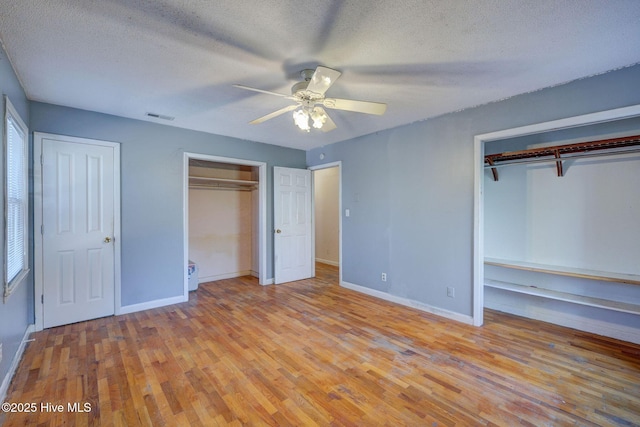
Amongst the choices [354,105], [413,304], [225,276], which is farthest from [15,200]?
[413,304]

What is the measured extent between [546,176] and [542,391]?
2.36 m

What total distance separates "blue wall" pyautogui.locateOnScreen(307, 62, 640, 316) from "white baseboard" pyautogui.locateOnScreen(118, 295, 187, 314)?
2.57 metres

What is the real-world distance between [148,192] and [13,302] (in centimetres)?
170

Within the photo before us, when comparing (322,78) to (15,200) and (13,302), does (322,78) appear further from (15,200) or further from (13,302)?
(13,302)

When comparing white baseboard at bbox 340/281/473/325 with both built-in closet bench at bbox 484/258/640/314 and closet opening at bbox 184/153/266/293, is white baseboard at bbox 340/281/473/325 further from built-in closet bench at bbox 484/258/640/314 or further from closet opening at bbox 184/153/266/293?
closet opening at bbox 184/153/266/293

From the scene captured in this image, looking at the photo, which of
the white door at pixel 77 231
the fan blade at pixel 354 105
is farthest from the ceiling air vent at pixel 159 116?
the fan blade at pixel 354 105

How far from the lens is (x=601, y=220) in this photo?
2.83 metres

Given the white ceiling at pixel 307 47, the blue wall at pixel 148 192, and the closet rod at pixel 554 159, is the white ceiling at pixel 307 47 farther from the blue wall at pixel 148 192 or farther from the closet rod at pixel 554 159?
the closet rod at pixel 554 159

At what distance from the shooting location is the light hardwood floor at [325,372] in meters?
1.72

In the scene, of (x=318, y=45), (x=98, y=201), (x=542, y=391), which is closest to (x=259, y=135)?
(x=98, y=201)

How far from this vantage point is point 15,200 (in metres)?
2.36

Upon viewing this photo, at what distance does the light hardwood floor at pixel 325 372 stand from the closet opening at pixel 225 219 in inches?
63.2

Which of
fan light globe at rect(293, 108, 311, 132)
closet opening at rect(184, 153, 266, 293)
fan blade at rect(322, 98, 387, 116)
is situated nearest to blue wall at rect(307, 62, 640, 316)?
fan blade at rect(322, 98, 387, 116)

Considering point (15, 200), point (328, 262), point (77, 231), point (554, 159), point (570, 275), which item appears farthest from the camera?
point (328, 262)
